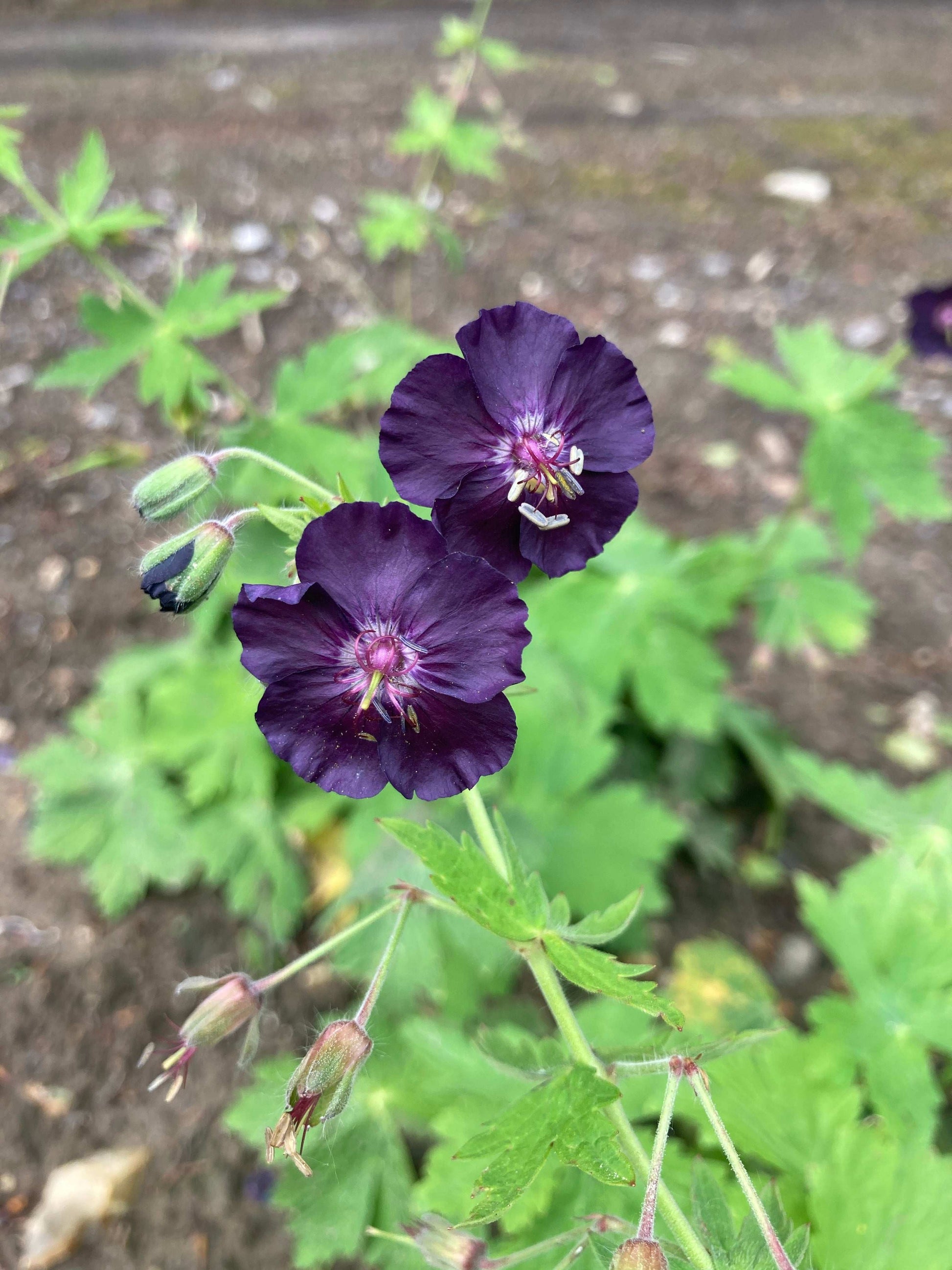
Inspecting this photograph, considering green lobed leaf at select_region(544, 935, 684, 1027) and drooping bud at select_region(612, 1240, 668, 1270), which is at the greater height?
green lobed leaf at select_region(544, 935, 684, 1027)

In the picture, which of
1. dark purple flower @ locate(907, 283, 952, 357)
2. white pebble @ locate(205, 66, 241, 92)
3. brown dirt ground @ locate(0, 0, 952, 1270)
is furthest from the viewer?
white pebble @ locate(205, 66, 241, 92)

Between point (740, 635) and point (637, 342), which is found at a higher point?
point (637, 342)

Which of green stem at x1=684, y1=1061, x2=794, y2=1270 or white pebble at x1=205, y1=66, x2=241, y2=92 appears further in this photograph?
white pebble at x1=205, y1=66, x2=241, y2=92

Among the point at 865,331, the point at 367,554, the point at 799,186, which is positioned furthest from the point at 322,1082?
the point at 799,186

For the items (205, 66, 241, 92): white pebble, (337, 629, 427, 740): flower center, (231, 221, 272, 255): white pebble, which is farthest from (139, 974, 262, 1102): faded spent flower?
(205, 66, 241, 92): white pebble

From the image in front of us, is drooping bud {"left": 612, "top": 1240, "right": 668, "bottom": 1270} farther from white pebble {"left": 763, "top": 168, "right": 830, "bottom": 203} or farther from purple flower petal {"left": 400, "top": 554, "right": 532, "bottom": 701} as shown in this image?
white pebble {"left": 763, "top": 168, "right": 830, "bottom": 203}

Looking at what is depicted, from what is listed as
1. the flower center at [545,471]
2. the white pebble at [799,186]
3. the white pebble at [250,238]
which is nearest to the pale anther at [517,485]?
the flower center at [545,471]

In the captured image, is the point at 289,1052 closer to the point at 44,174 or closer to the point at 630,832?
the point at 630,832

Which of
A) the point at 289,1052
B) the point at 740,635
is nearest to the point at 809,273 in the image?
the point at 740,635
